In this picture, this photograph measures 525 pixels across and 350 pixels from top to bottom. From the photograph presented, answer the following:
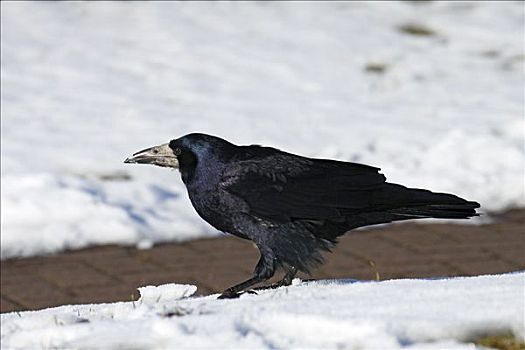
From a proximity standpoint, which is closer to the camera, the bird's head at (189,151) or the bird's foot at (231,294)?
the bird's foot at (231,294)

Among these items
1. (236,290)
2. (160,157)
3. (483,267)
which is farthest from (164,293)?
(483,267)

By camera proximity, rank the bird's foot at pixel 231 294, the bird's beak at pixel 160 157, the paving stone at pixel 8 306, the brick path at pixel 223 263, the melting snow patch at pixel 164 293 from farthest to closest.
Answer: the brick path at pixel 223 263 → the paving stone at pixel 8 306 → the bird's beak at pixel 160 157 → the melting snow patch at pixel 164 293 → the bird's foot at pixel 231 294

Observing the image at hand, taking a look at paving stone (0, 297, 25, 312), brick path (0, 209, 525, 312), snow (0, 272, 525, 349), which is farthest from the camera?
brick path (0, 209, 525, 312)

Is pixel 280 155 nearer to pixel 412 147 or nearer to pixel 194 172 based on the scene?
pixel 194 172

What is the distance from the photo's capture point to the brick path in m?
5.38

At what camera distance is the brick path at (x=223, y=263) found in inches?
212

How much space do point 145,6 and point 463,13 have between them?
7.56 feet

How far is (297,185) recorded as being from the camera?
406cm

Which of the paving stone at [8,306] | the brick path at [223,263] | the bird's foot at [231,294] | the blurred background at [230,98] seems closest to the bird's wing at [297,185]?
the bird's foot at [231,294]

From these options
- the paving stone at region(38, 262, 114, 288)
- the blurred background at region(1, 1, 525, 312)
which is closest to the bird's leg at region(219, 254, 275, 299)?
the paving stone at region(38, 262, 114, 288)

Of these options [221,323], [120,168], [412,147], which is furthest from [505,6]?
[221,323]

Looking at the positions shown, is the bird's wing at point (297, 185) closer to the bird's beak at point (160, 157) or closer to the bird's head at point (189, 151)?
the bird's head at point (189, 151)

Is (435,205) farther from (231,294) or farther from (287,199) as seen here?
(231,294)

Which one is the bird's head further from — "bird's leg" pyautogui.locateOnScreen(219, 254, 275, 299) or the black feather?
"bird's leg" pyautogui.locateOnScreen(219, 254, 275, 299)
